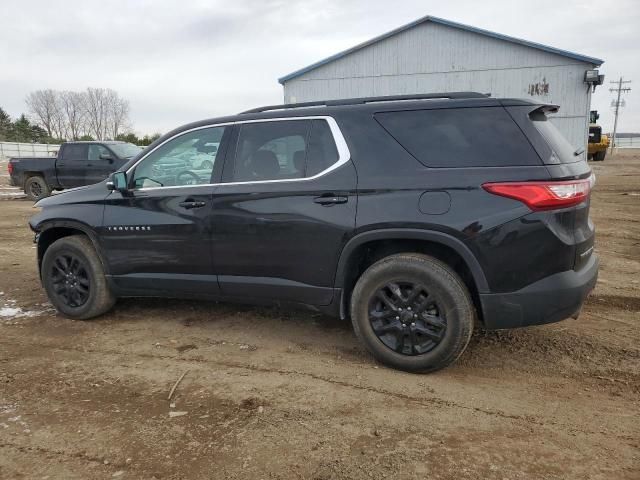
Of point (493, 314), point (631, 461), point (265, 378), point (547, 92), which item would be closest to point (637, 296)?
point (493, 314)

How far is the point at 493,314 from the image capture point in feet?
10.5

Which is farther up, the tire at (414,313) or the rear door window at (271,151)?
the rear door window at (271,151)

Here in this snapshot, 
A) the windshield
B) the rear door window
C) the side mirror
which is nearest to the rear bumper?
the rear door window

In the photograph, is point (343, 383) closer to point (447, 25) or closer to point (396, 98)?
point (396, 98)

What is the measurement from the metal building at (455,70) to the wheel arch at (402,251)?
662 inches

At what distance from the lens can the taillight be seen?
3016 mm

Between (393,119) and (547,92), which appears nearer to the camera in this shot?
(393,119)

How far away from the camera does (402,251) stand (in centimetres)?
351

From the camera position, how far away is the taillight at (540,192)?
9.89ft

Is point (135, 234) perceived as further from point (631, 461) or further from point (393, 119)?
point (631, 461)

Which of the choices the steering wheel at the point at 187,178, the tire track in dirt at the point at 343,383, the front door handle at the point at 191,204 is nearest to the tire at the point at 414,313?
the tire track in dirt at the point at 343,383

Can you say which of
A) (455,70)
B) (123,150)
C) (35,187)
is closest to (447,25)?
(455,70)

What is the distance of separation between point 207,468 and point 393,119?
2504 mm

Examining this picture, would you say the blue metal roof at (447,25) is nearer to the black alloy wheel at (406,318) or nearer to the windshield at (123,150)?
the windshield at (123,150)
